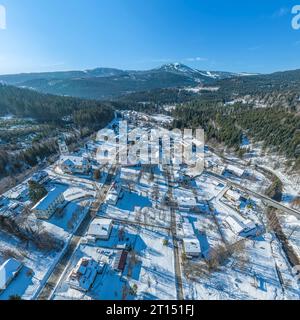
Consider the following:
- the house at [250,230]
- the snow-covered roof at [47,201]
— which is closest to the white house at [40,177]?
the snow-covered roof at [47,201]

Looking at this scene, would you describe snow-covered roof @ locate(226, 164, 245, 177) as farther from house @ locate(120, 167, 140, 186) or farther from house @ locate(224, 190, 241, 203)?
house @ locate(120, 167, 140, 186)

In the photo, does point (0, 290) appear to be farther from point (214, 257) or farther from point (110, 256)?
point (214, 257)

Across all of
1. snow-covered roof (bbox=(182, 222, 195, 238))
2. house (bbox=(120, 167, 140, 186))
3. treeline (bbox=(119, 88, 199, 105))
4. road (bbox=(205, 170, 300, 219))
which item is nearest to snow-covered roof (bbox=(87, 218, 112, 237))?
snow-covered roof (bbox=(182, 222, 195, 238))

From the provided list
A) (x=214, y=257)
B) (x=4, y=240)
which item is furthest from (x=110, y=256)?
(x=4, y=240)

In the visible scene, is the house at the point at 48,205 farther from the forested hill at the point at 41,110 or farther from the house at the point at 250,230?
the forested hill at the point at 41,110

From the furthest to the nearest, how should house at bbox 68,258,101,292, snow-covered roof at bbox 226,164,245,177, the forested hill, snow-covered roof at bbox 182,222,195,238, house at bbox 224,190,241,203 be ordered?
the forested hill, snow-covered roof at bbox 226,164,245,177, house at bbox 224,190,241,203, snow-covered roof at bbox 182,222,195,238, house at bbox 68,258,101,292

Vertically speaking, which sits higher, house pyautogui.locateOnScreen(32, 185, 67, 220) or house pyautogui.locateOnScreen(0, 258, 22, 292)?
house pyautogui.locateOnScreen(32, 185, 67, 220)
